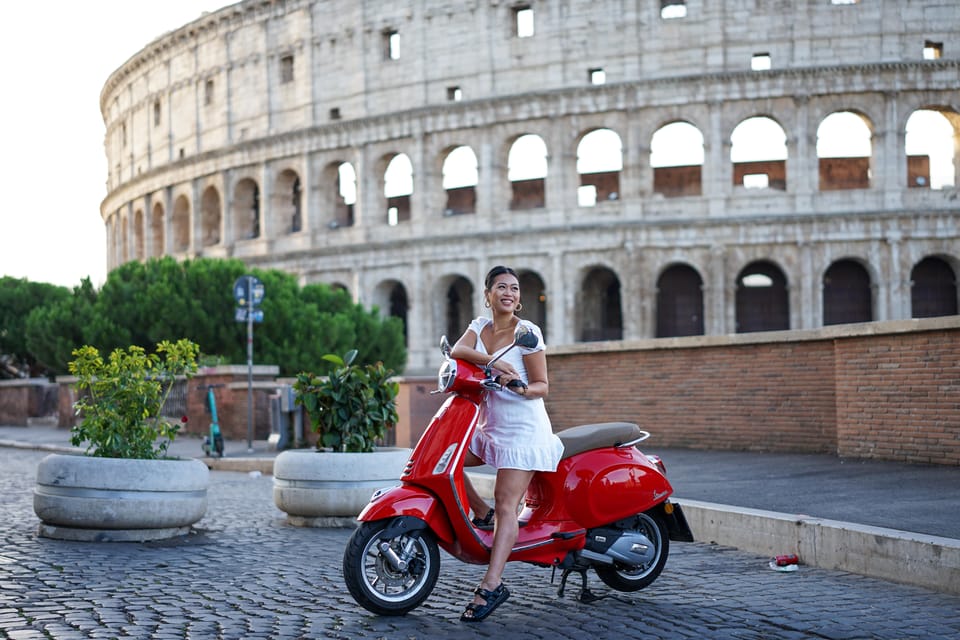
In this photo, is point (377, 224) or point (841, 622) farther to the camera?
point (377, 224)

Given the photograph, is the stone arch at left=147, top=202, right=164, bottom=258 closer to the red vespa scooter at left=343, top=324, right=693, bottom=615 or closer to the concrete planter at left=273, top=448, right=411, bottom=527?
the concrete planter at left=273, top=448, right=411, bottom=527

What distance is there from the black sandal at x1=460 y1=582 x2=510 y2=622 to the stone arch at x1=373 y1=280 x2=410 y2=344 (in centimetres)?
3758

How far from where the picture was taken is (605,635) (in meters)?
5.33

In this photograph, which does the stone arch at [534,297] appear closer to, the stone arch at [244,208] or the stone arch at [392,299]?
the stone arch at [392,299]

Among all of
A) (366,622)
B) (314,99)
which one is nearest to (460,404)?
(366,622)

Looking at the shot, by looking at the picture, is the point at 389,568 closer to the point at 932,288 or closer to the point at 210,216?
the point at 932,288

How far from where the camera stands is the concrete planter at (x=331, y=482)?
9336 mm

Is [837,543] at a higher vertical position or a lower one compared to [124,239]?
lower

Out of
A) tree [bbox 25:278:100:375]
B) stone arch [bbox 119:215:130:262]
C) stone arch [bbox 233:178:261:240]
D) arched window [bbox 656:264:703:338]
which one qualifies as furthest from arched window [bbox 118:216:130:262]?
arched window [bbox 656:264:703:338]

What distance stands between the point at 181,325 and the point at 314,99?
53.1 feet

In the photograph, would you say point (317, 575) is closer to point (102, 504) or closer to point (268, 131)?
point (102, 504)

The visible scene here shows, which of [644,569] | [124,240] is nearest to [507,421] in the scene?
[644,569]

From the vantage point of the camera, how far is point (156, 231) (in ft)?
178

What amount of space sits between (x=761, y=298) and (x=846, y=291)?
2.75 meters
